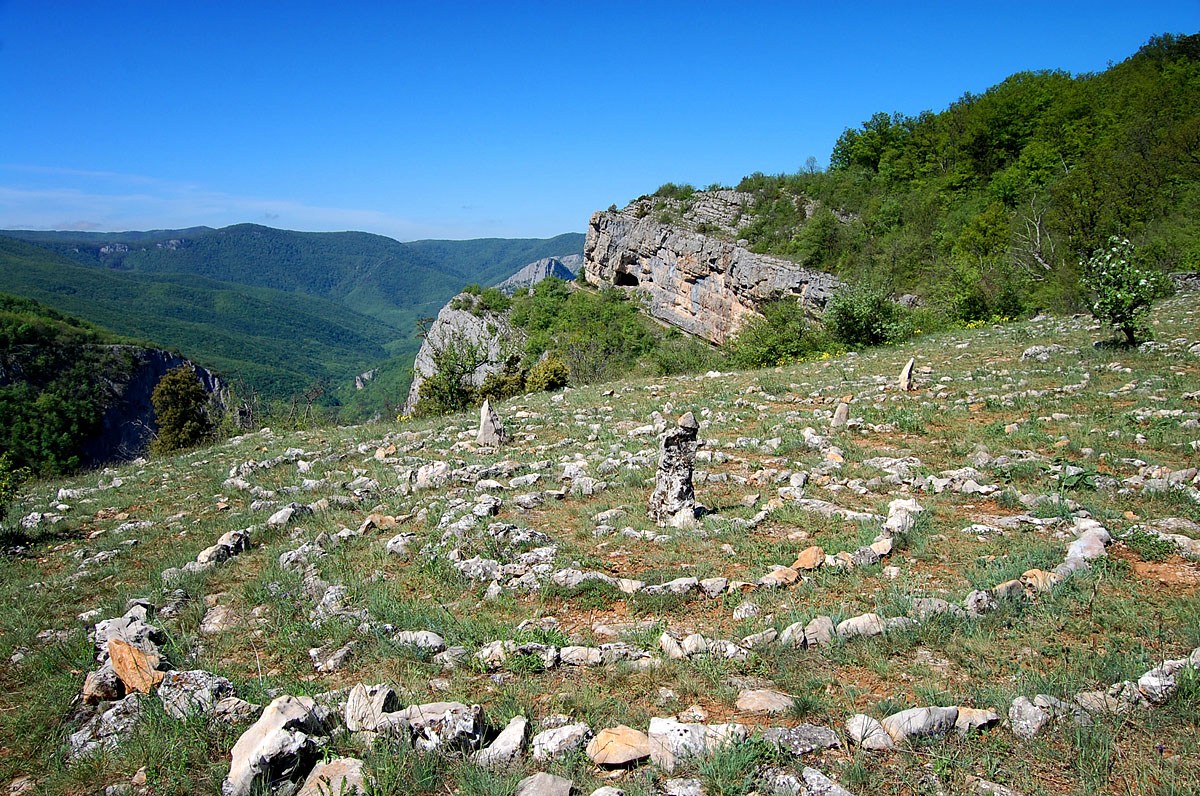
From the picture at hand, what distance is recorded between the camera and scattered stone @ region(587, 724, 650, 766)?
3.86m

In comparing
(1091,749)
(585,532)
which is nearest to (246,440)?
(585,532)

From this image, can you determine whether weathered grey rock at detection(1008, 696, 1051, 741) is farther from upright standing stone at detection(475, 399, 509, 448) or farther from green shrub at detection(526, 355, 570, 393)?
green shrub at detection(526, 355, 570, 393)

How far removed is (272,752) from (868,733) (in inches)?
146

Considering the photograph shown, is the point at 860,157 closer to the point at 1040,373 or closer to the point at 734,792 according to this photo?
the point at 1040,373

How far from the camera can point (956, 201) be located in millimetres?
60594

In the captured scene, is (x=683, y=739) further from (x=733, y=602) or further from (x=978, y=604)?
(x=978, y=604)

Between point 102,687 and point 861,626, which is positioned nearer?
point 102,687

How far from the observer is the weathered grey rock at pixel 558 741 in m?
3.95

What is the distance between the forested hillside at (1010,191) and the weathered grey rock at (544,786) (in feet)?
118

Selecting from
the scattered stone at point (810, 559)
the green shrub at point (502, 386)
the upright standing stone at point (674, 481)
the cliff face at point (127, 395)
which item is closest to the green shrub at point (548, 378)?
the green shrub at point (502, 386)

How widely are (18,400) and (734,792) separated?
373 ft

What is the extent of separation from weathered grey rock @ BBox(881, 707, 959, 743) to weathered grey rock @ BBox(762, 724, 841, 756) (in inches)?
14.3

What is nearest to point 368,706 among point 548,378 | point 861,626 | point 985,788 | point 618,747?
point 618,747

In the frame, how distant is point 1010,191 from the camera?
55.5 meters
